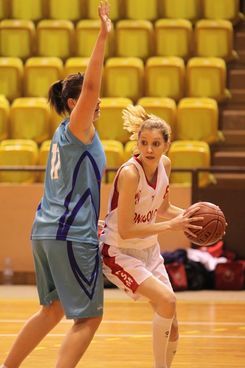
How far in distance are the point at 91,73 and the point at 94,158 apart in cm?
44

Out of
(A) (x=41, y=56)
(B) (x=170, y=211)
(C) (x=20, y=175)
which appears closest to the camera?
(B) (x=170, y=211)

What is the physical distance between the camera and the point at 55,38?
1140 centimetres

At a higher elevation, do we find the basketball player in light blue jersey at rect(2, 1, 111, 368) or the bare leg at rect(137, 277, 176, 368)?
the basketball player in light blue jersey at rect(2, 1, 111, 368)

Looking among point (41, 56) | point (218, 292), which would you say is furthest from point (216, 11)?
point (218, 292)

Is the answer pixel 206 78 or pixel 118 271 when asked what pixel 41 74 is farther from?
pixel 118 271

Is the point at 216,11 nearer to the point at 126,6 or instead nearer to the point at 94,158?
the point at 126,6

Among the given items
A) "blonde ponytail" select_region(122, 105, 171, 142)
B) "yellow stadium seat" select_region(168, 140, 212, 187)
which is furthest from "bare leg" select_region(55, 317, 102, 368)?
"yellow stadium seat" select_region(168, 140, 212, 187)

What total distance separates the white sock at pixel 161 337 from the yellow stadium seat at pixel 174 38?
663 cm

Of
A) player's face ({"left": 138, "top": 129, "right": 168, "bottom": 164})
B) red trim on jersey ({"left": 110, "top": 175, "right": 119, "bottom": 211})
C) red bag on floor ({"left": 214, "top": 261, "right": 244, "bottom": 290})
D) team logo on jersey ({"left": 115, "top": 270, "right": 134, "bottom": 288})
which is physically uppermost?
player's face ({"left": 138, "top": 129, "right": 168, "bottom": 164})

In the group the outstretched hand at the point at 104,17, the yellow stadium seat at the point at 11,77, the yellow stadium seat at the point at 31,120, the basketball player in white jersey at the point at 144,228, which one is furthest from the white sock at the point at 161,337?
the yellow stadium seat at the point at 11,77

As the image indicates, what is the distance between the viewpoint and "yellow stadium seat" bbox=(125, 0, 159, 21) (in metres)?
11.6

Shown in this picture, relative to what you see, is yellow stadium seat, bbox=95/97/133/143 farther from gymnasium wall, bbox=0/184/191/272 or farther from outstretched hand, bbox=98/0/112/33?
outstretched hand, bbox=98/0/112/33

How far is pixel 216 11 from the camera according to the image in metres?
11.5

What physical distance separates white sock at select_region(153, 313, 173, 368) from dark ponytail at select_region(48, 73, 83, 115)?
1127mm
